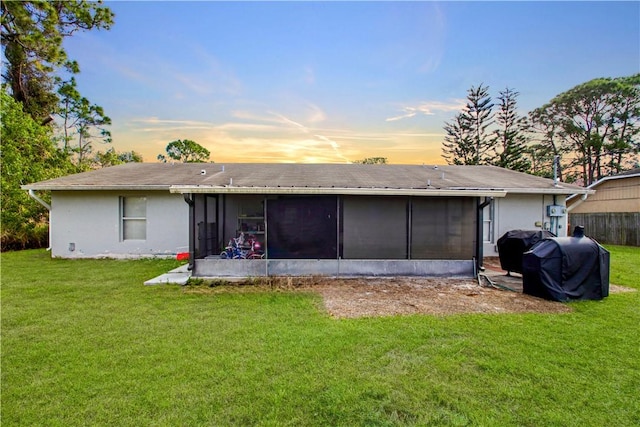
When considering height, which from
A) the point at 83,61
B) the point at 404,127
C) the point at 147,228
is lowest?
the point at 147,228

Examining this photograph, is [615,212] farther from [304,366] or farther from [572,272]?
[304,366]

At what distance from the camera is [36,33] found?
11109mm

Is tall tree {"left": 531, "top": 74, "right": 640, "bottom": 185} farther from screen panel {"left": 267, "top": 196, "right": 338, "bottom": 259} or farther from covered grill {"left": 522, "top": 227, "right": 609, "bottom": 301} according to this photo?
screen panel {"left": 267, "top": 196, "right": 338, "bottom": 259}

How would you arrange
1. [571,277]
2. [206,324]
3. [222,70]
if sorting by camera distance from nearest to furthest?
[206,324] < [571,277] < [222,70]

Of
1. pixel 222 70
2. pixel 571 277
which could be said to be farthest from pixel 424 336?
pixel 222 70

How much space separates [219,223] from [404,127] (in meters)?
9.75

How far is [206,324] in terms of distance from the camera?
402cm

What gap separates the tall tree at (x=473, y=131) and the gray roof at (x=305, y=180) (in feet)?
47.7

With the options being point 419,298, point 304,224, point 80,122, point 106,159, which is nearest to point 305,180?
point 304,224

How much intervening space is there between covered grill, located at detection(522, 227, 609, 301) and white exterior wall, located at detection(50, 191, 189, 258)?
8.63 metres

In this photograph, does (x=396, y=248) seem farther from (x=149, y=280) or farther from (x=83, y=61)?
(x=83, y=61)

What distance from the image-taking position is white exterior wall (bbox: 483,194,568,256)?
9.73 m

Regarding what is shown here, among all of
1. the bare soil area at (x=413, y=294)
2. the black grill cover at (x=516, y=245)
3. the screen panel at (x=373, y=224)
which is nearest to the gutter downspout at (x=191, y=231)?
the bare soil area at (x=413, y=294)

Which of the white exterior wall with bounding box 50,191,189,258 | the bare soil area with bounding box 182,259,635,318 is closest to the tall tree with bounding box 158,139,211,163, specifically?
the white exterior wall with bounding box 50,191,189,258
